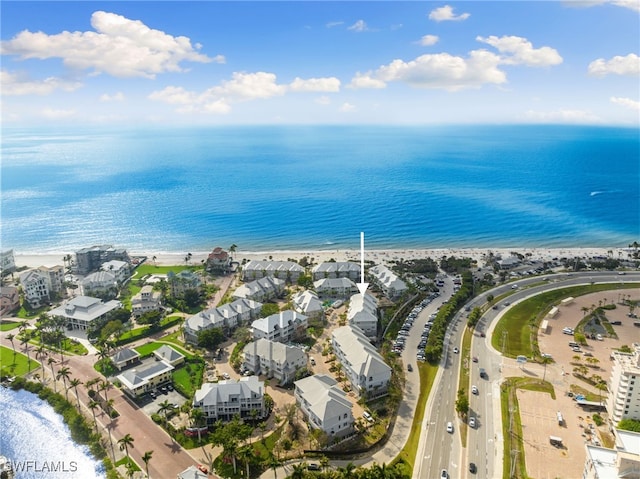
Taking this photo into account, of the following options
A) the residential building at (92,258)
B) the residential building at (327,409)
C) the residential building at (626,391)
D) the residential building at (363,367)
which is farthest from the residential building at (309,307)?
the residential building at (92,258)

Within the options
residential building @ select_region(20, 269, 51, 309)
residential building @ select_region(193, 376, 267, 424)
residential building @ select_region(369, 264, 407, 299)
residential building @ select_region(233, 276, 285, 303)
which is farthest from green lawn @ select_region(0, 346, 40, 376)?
residential building @ select_region(369, 264, 407, 299)

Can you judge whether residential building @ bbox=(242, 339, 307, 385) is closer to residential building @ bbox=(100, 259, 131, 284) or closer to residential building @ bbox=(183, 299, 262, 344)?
residential building @ bbox=(183, 299, 262, 344)

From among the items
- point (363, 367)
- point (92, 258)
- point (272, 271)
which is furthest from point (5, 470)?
point (92, 258)

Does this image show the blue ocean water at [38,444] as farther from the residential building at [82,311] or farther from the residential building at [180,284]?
the residential building at [180,284]

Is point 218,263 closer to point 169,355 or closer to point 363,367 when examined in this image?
point 169,355

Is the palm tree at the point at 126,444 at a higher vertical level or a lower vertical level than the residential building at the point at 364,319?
lower

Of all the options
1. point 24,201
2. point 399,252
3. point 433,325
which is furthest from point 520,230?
point 24,201
